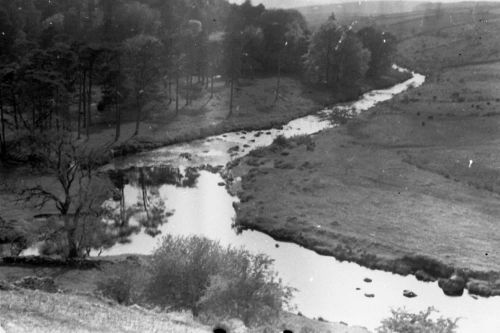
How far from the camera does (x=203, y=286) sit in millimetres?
36469

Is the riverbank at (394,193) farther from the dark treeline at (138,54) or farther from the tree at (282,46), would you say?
the tree at (282,46)

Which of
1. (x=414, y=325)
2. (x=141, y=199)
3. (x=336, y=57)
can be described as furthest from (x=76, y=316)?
(x=336, y=57)

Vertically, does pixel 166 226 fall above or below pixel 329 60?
below

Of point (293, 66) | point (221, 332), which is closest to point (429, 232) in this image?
point (221, 332)

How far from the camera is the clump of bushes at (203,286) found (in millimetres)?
34188

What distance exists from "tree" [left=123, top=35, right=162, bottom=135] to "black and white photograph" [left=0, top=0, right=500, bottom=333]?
14.4 inches

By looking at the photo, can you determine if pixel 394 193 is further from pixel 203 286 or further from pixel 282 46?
pixel 282 46

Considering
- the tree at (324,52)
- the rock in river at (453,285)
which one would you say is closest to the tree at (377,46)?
the tree at (324,52)

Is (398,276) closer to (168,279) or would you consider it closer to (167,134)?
(168,279)

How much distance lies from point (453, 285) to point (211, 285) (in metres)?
20.4

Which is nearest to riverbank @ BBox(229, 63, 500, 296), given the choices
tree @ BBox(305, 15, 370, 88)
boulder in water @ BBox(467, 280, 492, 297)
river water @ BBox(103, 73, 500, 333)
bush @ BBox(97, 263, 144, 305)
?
boulder in water @ BBox(467, 280, 492, 297)

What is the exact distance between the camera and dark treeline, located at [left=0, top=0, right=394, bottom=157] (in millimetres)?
82375

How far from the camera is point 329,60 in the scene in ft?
421

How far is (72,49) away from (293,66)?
64.8 metres
